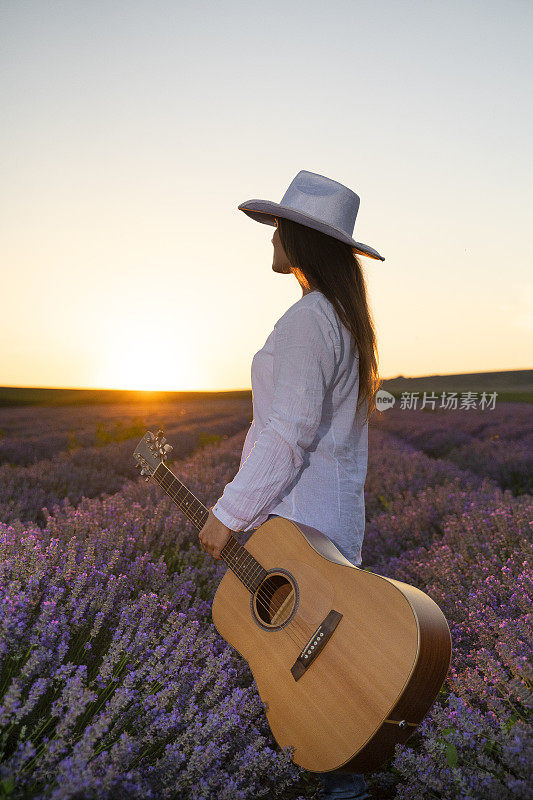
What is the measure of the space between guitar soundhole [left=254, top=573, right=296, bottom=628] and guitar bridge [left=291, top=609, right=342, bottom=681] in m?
0.20

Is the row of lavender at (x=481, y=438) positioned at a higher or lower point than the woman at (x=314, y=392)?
lower

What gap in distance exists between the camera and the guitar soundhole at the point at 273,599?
7.11ft

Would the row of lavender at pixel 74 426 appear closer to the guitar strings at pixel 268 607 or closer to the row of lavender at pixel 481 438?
the row of lavender at pixel 481 438

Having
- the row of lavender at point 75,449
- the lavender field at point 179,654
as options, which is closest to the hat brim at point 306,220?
the lavender field at point 179,654

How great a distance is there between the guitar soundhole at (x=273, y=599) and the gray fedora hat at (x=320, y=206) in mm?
1236

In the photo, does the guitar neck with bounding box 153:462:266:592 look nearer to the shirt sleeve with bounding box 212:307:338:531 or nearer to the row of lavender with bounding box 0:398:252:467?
the shirt sleeve with bounding box 212:307:338:531

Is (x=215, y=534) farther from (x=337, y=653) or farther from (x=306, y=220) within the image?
(x=306, y=220)

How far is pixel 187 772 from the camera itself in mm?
1682

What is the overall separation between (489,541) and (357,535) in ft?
6.29


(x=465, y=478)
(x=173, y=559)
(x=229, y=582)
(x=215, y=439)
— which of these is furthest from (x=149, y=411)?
(x=229, y=582)

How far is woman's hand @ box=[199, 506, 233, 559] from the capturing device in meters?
2.21

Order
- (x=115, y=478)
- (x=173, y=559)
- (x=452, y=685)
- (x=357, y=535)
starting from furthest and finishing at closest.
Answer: (x=115, y=478) → (x=173, y=559) → (x=452, y=685) → (x=357, y=535)

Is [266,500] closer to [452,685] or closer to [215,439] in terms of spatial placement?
[452,685]

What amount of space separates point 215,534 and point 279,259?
106cm
